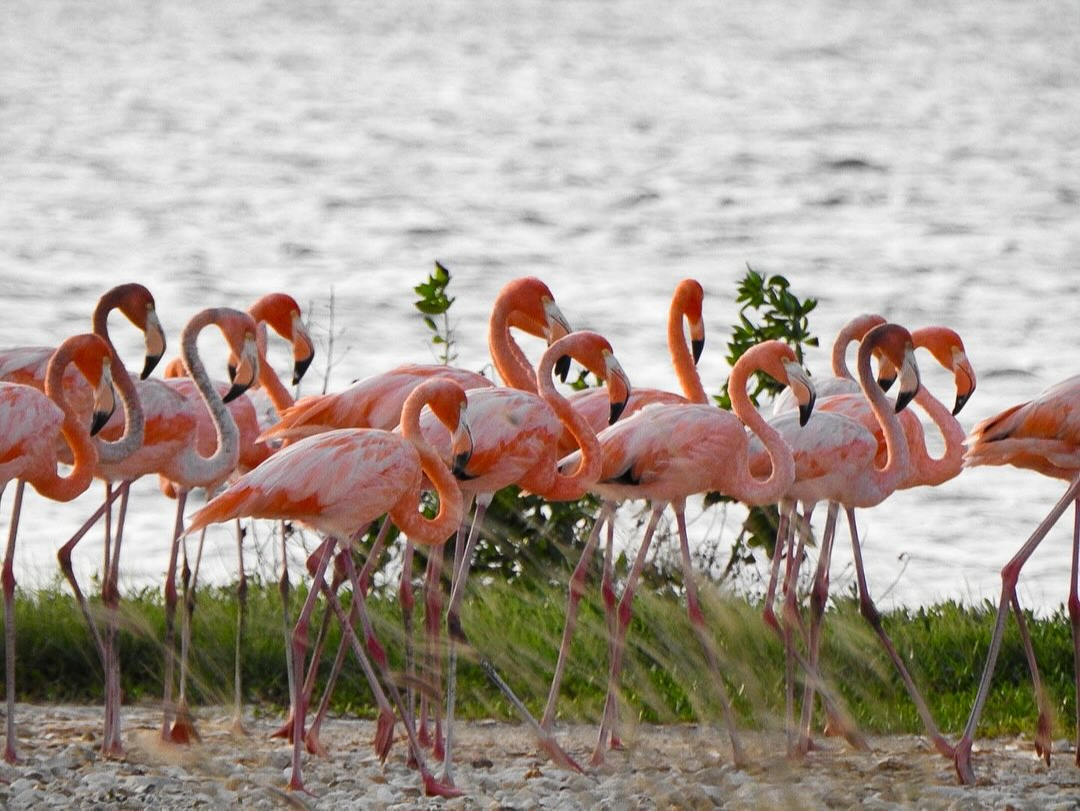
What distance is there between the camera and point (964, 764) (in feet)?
19.4

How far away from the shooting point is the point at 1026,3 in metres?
34.9

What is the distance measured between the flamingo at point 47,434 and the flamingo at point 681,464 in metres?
1.55

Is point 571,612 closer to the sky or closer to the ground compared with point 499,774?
closer to the sky

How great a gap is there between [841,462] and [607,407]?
0.93m

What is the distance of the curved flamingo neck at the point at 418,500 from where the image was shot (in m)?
5.87

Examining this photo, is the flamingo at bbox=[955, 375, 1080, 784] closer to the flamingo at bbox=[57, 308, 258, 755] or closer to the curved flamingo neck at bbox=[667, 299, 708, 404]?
the curved flamingo neck at bbox=[667, 299, 708, 404]

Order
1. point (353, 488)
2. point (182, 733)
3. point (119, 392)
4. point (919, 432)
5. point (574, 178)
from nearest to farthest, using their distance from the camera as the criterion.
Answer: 1. point (353, 488)
2. point (182, 733)
3. point (119, 392)
4. point (919, 432)
5. point (574, 178)

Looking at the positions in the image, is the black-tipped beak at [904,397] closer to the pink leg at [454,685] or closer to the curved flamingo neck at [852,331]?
the curved flamingo neck at [852,331]

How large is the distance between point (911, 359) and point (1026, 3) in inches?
1187

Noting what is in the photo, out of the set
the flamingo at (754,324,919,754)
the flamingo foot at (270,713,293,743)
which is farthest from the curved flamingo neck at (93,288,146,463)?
the flamingo at (754,324,919,754)

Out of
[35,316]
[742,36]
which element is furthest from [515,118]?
[35,316]

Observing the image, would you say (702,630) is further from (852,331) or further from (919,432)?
(852,331)

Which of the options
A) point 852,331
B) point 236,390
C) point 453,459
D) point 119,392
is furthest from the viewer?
point 852,331

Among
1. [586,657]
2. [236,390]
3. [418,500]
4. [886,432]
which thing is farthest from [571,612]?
[236,390]
